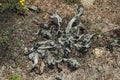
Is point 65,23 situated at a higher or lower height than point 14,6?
lower

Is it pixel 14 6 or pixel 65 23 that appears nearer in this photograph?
pixel 65 23

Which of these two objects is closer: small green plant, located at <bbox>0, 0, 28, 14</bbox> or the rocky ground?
the rocky ground

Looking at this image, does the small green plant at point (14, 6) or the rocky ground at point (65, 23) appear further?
the small green plant at point (14, 6)

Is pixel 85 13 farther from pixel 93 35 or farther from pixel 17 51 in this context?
pixel 17 51

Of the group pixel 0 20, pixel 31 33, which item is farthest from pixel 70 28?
pixel 0 20

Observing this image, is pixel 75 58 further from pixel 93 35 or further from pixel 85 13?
pixel 85 13

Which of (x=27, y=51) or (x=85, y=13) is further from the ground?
(x=85, y=13)

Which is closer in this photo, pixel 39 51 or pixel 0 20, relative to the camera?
pixel 39 51
